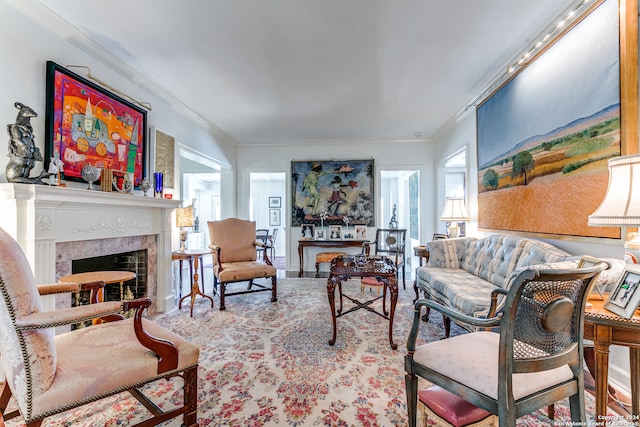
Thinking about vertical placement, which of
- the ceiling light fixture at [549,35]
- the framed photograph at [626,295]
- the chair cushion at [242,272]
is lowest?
the chair cushion at [242,272]

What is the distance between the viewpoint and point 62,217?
2.15 meters

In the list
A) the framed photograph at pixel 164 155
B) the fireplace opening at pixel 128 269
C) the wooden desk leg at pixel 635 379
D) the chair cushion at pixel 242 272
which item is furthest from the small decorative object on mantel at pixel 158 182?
the wooden desk leg at pixel 635 379

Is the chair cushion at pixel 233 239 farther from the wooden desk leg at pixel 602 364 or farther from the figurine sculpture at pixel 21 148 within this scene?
the wooden desk leg at pixel 602 364

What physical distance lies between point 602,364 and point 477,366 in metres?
0.61

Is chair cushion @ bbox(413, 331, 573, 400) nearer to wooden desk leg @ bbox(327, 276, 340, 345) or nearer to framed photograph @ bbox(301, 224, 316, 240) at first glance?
wooden desk leg @ bbox(327, 276, 340, 345)

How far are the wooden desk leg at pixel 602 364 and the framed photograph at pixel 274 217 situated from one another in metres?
7.72

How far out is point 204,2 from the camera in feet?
6.43

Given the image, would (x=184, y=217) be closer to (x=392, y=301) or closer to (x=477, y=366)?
(x=392, y=301)

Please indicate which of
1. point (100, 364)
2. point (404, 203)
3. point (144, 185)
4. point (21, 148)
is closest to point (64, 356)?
point (100, 364)

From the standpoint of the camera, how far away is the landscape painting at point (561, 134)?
1.79 m

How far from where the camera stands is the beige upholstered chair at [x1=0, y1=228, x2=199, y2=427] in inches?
41.9

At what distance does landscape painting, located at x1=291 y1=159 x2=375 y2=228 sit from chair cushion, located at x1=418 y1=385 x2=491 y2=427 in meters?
4.33

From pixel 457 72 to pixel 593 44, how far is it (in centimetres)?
117

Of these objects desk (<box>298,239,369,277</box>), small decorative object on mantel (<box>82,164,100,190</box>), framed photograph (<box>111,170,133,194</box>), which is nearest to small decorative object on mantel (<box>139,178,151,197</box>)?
framed photograph (<box>111,170,133,194</box>)
